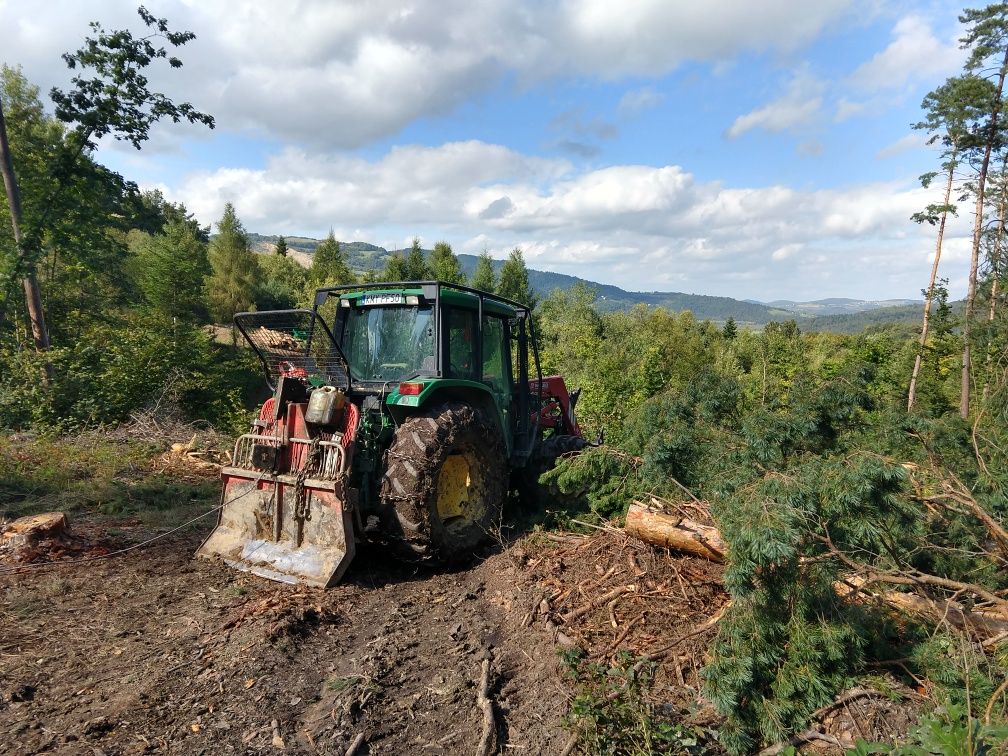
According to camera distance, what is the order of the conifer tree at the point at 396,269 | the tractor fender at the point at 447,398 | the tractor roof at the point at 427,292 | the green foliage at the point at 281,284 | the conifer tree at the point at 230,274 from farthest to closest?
the conifer tree at the point at 396,269 → the green foliage at the point at 281,284 → the conifer tree at the point at 230,274 → the tractor roof at the point at 427,292 → the tractor fender at the point at 447,398

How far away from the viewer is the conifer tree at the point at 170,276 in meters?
19.7

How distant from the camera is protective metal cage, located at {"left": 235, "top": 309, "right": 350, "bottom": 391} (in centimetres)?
537

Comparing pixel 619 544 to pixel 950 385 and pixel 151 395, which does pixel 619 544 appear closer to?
pixel 151 395

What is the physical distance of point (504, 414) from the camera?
6586 mm

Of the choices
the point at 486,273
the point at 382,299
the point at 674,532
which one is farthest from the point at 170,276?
the point at 486,273

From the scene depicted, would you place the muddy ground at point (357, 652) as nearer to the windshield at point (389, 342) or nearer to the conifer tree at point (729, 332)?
the windshield at point (389, 342)

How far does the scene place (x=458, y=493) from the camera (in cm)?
557

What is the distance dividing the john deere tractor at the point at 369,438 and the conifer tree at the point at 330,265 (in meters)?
30.8

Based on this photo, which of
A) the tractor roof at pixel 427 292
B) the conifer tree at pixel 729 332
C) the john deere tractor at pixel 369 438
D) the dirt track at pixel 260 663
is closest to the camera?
the dirt track at pixel 260 663

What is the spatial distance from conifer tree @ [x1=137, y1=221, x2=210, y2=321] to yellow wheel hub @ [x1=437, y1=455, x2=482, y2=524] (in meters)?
16.8

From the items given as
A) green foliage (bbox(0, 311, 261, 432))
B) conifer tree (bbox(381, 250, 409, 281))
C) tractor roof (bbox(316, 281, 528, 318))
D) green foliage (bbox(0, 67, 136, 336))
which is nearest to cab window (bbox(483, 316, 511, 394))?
tractor roof (bbox(316, 281, 528, 318))

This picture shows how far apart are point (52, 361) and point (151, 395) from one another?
5.32ft

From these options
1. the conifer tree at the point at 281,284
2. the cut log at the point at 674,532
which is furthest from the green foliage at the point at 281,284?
the cut log at the point at 674,532

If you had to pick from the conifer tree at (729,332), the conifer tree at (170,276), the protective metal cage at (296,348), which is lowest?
the conifer tree at (729,332)
